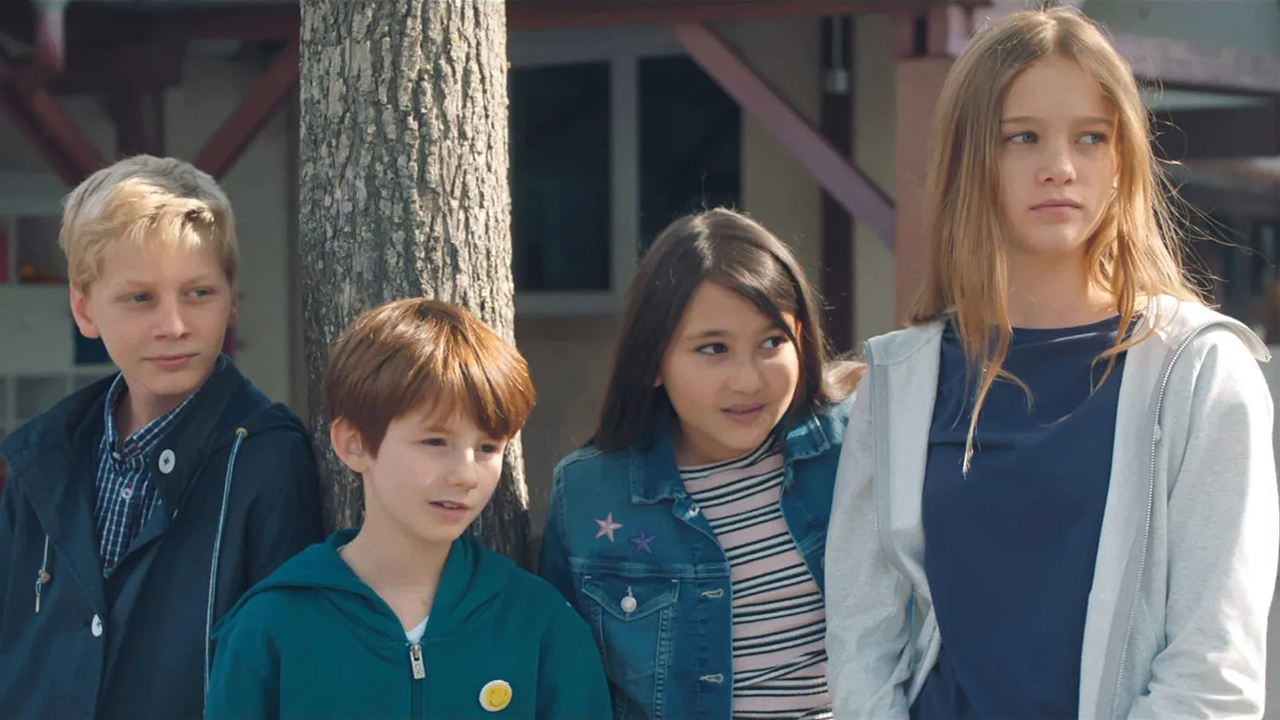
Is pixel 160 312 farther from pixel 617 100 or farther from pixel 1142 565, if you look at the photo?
pixel 617 100

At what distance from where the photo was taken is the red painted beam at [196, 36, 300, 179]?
18.5ft

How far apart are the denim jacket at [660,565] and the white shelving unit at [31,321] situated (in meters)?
5.29

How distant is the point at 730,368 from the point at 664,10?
334 cm

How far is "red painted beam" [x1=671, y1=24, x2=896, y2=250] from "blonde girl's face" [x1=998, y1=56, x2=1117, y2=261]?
2.87 m

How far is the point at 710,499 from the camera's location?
7.99 ft

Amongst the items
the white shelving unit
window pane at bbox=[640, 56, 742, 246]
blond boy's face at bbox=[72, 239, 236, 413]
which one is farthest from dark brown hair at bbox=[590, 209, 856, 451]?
the white shelving unit

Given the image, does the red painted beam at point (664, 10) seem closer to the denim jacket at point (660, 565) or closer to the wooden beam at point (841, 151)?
the wooden beam at point (841, 151)

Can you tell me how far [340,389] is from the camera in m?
2.24

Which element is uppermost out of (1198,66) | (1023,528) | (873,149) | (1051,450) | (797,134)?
(1198,66)

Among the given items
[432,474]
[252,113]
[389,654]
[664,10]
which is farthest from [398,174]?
[252,113]

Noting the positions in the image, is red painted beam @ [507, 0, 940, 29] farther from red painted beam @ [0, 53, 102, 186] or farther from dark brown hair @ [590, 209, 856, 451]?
dark brown hair @ [590, 209, 856, 451]

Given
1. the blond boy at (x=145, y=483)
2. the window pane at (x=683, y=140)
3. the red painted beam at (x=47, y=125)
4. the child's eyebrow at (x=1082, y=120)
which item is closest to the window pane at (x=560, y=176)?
the window pane at (x=683, y=140)

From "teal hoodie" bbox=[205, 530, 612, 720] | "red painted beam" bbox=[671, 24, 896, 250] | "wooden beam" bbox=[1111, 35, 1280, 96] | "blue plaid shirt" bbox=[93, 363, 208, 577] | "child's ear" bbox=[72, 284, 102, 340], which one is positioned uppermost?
"wooden beam" bbox=[1111, 35, 1280, 96]

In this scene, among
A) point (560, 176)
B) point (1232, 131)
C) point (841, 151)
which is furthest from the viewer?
point (560, 176)
